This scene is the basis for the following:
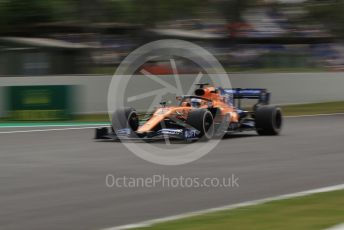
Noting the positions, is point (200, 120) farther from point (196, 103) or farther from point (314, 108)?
point (314, 108)

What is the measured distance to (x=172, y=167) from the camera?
10828 mm

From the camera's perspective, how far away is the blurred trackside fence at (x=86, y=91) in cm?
2027

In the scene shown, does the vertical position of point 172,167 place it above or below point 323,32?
below

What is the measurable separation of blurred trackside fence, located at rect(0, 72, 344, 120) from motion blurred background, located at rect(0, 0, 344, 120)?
322 millimetres

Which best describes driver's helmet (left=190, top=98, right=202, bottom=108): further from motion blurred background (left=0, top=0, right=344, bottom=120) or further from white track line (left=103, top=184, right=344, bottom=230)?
motion blurred background (left=0, top=0, right=344, bottom=120)

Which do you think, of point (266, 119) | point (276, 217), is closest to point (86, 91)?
point (266, 119)

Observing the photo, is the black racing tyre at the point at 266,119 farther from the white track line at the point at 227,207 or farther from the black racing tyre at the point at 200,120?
the white track line at the point at 227,207

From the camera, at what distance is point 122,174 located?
10031 mm

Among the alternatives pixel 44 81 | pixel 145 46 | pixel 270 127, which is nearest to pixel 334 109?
pixel 145 46

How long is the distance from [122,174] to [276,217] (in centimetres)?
343

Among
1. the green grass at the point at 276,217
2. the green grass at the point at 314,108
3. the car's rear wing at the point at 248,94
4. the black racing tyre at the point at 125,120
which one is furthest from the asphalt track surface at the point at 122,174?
the green grass at the point at 314,108

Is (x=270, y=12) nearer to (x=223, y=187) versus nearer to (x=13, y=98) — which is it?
(x=13, y=98)

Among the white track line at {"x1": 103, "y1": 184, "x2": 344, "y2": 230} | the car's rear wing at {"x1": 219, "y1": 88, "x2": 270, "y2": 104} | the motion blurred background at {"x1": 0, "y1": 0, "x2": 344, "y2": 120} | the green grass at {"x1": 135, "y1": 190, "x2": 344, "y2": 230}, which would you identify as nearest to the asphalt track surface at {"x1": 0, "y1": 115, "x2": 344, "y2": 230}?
the white track line at {"x1": 103, "y1": 184, "x2": 344, "y2": 230}

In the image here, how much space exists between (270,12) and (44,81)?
1008cm
